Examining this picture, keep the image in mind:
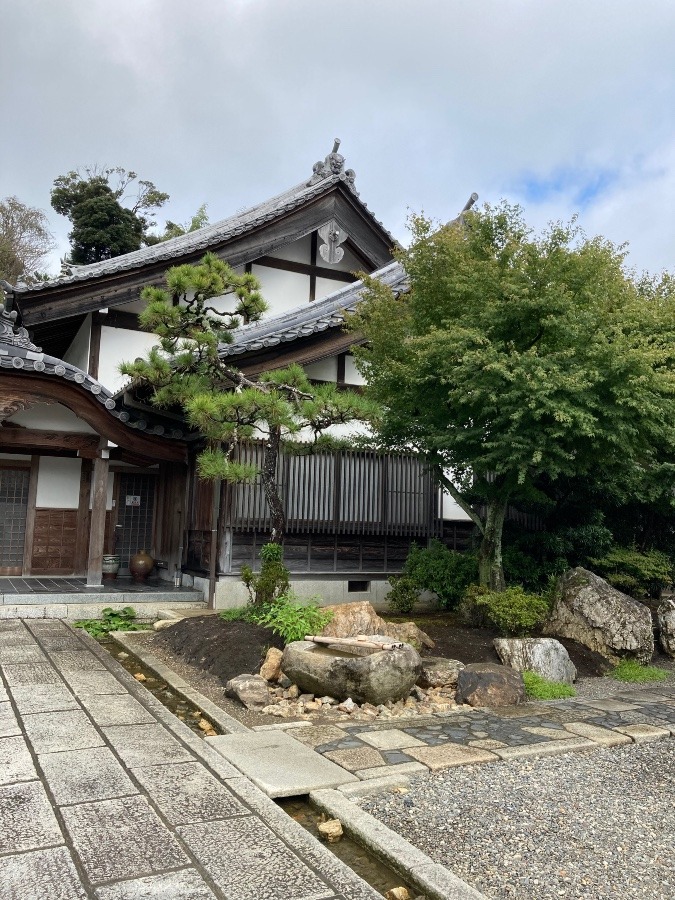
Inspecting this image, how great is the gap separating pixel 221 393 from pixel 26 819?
552 cm

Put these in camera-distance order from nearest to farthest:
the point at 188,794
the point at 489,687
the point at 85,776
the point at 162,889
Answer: the point at 162,889 → the point at 188,794 → the point at 85,776 → the point at 489,687

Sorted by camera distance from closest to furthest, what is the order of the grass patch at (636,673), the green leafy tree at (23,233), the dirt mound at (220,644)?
Result: the dirt mound at (220,644), the grass patch at (636,673), the green leafy tree at (23,233)

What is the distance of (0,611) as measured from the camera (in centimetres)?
999

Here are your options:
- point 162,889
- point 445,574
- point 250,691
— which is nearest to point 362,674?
point 250,691

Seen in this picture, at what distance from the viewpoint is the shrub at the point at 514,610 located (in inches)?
330

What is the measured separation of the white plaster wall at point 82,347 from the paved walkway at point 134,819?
8914 millimetres

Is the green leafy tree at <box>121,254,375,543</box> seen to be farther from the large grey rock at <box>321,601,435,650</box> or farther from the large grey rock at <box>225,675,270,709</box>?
the large grey rock at <box>225,675,270,709</box>

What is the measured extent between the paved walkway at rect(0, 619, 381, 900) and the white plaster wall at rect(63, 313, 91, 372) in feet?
29.2

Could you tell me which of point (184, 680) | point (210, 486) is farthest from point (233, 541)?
point (184, 680)

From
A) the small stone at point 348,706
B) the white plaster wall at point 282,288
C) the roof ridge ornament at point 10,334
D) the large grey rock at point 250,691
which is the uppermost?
the white plaster wall at point 282,288

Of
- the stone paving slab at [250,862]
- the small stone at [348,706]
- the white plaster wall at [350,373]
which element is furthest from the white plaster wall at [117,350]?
the stone paving slab at [250,862]

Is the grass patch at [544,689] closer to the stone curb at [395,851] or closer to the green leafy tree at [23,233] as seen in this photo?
the stone curb at [395,851]

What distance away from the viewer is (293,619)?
764 cm

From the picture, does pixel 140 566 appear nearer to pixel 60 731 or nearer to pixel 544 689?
pixel 60 731
